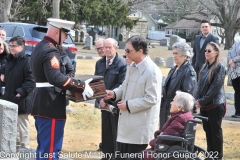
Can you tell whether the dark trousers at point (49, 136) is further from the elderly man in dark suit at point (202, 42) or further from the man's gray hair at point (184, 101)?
the elderly man in dark suit at point (202, 42)

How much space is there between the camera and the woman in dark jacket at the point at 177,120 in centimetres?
600

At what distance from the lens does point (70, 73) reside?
7.09 meters

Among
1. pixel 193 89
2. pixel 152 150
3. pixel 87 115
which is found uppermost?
pixel 193 89

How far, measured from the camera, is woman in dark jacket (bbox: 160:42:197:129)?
717 cm

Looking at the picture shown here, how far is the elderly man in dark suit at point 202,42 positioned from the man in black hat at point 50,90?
195 inches

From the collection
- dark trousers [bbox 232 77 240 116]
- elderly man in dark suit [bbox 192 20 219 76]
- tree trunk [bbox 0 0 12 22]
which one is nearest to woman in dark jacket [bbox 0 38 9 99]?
elderly man in dark suit [bbox 192 20 219 76]

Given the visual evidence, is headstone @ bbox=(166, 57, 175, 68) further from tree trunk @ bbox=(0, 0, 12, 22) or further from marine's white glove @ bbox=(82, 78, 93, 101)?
marine's white glove @ bbox=(82, 78, 93, 101)

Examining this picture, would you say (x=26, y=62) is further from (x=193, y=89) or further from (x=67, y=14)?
(x=67, y=14)

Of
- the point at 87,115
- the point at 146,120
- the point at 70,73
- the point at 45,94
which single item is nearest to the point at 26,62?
the point at 70,73

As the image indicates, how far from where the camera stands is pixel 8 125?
232 inches

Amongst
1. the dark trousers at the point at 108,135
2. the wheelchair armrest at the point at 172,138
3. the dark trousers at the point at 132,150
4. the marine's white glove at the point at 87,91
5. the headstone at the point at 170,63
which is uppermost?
the marine's white glove at the point at 87,91

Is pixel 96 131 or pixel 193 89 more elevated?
pixel 193 89

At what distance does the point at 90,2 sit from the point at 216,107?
117 feet

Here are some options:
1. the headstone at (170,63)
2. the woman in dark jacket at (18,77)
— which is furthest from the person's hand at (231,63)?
the headstone at (170,63)
